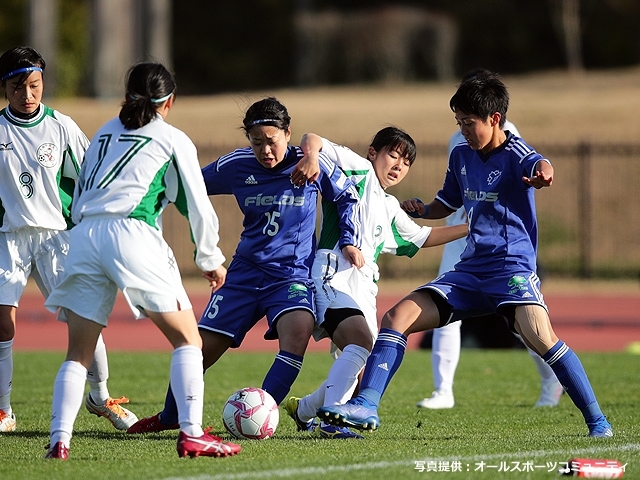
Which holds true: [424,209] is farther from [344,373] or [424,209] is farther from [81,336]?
[81,336]

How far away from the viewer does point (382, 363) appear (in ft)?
18.9

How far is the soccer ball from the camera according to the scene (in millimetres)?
5773

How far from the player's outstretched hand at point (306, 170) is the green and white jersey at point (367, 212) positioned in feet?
1.04

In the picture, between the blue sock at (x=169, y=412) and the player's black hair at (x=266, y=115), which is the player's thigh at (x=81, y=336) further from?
the player's black hair at (x=266, y=115)

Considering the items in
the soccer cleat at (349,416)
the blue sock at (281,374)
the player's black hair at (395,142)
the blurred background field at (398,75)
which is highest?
the blurred background field at (398,75)

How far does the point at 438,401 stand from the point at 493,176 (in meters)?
2.36

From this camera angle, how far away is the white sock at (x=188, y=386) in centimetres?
493

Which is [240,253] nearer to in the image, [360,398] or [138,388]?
[360,398]

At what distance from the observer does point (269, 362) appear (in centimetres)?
1095

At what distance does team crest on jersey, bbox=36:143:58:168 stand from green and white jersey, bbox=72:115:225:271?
122 centimetres

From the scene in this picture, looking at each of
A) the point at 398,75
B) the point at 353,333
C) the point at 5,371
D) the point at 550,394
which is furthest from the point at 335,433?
the point at 398,75

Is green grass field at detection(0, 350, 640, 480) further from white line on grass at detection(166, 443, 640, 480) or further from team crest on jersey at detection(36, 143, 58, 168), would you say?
team crest on jersey at detection(36, 143, 58, 168)

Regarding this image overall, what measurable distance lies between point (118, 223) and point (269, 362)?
6.22m

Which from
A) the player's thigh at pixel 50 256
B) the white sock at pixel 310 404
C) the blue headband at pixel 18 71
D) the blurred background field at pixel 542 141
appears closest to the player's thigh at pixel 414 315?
the white sock at pixel 310 404
